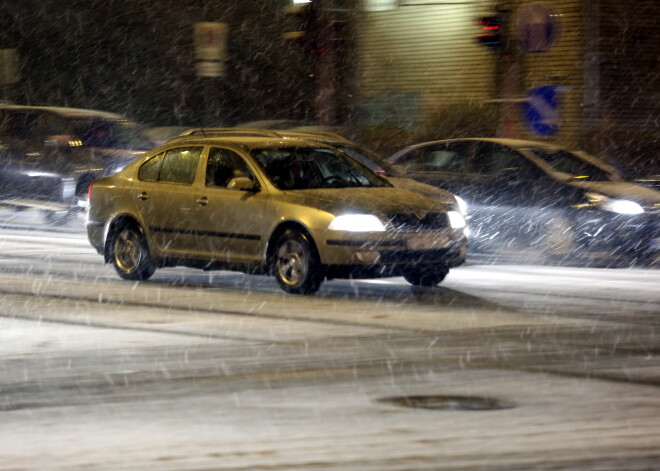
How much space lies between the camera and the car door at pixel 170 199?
1398 centimetres

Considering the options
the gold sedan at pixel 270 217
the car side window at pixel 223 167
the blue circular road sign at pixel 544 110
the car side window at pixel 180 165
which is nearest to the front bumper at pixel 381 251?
the gold sedan at pixel 270 217

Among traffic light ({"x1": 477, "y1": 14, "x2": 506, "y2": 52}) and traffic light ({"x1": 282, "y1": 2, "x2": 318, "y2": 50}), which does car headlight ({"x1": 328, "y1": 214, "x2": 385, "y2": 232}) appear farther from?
traffic light ({"x1": 282, "y1": 2, "x2": 318, "y2": 50})

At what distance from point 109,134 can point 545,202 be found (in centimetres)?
865

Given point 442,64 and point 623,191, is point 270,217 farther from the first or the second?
point 442,64

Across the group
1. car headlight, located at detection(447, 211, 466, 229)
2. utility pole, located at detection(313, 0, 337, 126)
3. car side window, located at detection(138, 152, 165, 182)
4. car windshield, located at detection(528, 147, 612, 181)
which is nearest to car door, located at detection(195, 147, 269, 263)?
car side window, located at detection(138, 152, 165, 182)

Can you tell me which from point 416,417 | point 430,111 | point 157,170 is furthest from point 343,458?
point 430,111

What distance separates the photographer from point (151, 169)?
1466 cm

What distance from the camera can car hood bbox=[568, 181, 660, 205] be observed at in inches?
662

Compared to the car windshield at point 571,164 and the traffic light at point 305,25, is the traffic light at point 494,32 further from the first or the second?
the traffic light at point 305,25

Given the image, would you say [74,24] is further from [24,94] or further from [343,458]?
[343,458]

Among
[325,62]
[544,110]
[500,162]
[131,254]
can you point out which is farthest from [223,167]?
[325,62]

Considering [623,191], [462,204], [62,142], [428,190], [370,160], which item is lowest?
[462,204]

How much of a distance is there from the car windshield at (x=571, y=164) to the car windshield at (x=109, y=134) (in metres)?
7.48

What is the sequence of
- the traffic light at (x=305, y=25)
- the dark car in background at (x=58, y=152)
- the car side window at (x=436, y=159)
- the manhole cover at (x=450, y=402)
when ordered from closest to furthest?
the manhole cover at (x=450, y=402)
the car side window at (x=436, y=159)
the dark car in background at (x=58, y=152)
the traffic light at (x=305, y=25)
